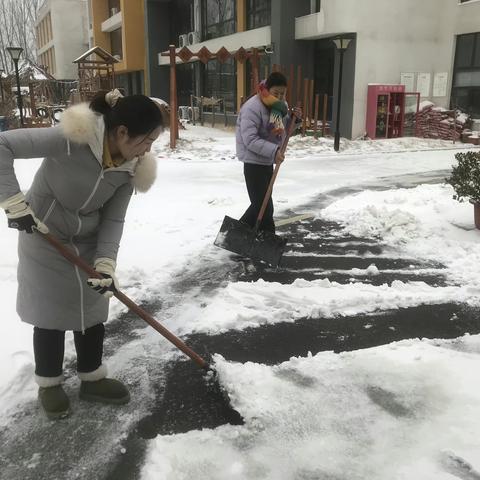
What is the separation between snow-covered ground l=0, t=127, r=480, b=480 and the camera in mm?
2307

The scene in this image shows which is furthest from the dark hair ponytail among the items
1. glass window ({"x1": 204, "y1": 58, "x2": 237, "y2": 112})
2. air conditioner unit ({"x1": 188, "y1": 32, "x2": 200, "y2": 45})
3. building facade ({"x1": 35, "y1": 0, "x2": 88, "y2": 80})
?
building facade ({"x1": 35, "y1": 0, "x2": 88, "y2": 80})

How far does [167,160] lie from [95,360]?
1006 centimetres

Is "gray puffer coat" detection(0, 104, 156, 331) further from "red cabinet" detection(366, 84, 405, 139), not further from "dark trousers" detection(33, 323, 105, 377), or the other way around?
"red cabinet" detection(366, 84, 405, 139)

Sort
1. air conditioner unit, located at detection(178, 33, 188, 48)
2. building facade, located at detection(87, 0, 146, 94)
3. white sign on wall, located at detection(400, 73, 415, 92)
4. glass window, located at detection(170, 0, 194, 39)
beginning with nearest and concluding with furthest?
1. white sign on wall, located at detection(400, 73, 415, 92)
2. air conditioner unit, located at detection(178, 33, 188, 48)
3. glass window, located at detection(170, 0, 194, 39)
4. building facade, located at detection(87, 0, 146, 94)

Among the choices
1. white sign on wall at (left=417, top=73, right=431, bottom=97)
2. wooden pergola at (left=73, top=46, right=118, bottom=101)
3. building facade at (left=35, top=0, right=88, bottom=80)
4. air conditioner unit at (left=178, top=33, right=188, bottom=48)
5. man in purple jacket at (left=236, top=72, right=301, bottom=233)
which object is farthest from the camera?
building facade at (left=35, top=0, right=88, bottom=80)

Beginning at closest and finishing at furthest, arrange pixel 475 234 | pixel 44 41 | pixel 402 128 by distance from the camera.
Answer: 1. pixel 475 234
2. pixel 402 128
3. pixel 44 41

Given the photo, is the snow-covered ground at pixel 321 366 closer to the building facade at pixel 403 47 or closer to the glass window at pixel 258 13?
the building facade at pixel 403 47

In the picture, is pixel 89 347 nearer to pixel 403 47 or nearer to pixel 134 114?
pixel 134 114

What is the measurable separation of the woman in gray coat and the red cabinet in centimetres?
1473

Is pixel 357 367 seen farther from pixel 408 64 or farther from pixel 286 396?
pixel 408 64

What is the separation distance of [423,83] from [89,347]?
55.0 feet

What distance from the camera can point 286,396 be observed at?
2771 mm

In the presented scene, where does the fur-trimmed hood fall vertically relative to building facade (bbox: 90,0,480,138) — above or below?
below

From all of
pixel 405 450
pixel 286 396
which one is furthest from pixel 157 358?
pixel 405 450
